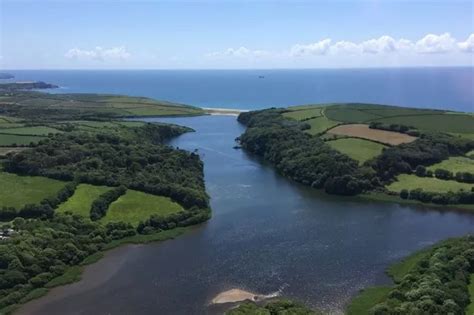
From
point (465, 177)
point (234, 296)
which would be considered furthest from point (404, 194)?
point (234, 296)

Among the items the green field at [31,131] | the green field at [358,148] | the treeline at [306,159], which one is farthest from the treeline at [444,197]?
the green field at [31,131]

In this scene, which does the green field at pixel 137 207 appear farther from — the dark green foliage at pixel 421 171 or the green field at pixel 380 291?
the dark green foliage at pixel 421 171

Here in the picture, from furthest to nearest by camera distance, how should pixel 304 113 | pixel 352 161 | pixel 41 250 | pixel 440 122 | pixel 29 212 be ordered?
pixel 304 113 < pixel 440 122 < pixel 352 161 < pixel 29 212 < pixel 41 250

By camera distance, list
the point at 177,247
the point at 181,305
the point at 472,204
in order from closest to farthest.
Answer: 1. the point at 181,305
2. the point at 177,247
3. the point at 472,204

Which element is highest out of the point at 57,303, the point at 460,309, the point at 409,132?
the point at 409,132

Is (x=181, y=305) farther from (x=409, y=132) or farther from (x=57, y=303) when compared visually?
(x=409, y=132)

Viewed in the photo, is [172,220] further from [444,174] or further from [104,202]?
[444,174]

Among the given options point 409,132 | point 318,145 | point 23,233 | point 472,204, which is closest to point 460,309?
point 472,204

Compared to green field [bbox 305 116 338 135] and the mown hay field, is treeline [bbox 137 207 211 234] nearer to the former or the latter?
the mown hay field
